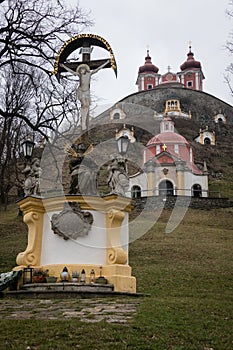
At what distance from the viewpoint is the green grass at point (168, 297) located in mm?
5609

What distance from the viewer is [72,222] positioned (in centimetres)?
1101

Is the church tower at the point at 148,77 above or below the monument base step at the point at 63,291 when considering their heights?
above

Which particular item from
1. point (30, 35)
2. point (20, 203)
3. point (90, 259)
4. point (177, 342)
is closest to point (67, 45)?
point (30, 35)

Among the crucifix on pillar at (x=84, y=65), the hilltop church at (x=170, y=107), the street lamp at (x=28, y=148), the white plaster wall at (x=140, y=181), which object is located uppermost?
the hilltop church at (x=170, y=107)

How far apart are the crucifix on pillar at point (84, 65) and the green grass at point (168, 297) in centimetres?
536

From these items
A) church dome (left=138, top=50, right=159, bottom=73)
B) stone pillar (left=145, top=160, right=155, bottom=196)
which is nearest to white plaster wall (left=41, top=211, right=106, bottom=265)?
stone pillar (left=145, top=160, right=155, bottom=196)

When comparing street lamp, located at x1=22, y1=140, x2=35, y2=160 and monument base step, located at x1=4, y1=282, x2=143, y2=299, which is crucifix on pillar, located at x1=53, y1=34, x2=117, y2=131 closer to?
street lamp, located at x1=22, y1=140, x2=35, y2=160

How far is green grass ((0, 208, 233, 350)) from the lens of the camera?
221 inches

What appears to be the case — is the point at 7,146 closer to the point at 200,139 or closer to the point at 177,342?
the point at 177,342

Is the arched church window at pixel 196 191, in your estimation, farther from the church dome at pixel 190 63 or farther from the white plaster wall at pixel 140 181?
the church dome at pixel 190 63

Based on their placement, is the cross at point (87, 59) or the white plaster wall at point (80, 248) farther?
the cross at point (87, 59)

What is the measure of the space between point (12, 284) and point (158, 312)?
4203 millimetres

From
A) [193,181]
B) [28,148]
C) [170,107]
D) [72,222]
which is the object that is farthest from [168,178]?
[170,107]

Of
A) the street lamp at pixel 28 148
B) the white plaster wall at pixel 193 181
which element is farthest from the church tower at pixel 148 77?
the street lamp at pixel 28 148
